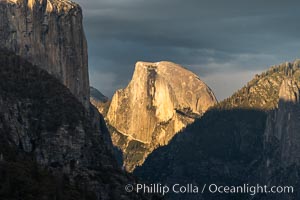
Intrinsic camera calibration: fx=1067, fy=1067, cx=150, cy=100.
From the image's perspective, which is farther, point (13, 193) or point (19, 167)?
point (19, 167)

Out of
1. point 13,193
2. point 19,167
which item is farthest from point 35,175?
point 13,193

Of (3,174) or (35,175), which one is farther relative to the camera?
(35,175)

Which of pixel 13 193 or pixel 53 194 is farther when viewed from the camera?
pixel 53 194

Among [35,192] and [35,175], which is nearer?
[35,192]

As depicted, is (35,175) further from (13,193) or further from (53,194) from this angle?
(13,193)

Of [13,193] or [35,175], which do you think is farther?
[35,175]

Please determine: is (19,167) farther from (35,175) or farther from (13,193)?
(13,193)

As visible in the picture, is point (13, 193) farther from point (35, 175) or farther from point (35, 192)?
point (35, 175)
